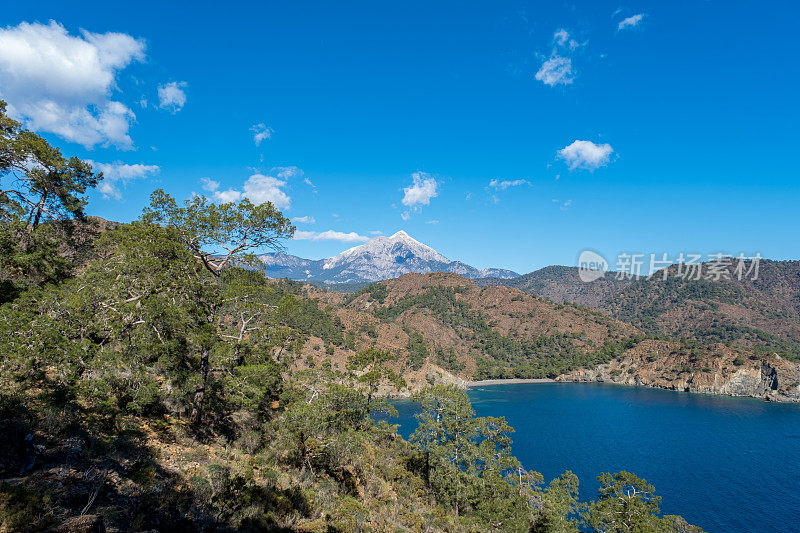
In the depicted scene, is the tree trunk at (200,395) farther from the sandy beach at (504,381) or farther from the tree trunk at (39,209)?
the sandy beach at (504,381)

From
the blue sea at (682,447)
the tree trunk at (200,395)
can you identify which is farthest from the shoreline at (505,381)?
the tree trunk at (200,395)

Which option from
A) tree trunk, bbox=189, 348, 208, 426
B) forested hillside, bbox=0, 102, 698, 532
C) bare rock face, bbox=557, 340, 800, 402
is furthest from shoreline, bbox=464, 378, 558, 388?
tree trunk, bbox=189, 348, 208, 426

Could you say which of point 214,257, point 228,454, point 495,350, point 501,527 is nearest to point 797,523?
point 501,527

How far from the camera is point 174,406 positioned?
56.2 ft

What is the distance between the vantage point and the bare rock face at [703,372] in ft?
379

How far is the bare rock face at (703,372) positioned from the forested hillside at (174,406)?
13038 centimetres

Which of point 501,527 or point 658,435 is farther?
point 658,435

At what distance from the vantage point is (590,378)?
15700cm

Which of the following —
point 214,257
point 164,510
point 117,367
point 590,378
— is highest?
point 214,257

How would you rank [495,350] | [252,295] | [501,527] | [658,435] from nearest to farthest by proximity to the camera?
[252,295] → [501,527] → [658,435] → [495,350]

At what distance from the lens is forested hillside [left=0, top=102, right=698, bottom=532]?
9.48 meters

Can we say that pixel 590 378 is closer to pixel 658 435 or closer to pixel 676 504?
pixel 658 435

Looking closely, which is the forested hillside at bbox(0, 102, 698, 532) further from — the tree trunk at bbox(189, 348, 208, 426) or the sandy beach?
the sandy beach

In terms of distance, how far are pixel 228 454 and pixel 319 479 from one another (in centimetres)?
599
